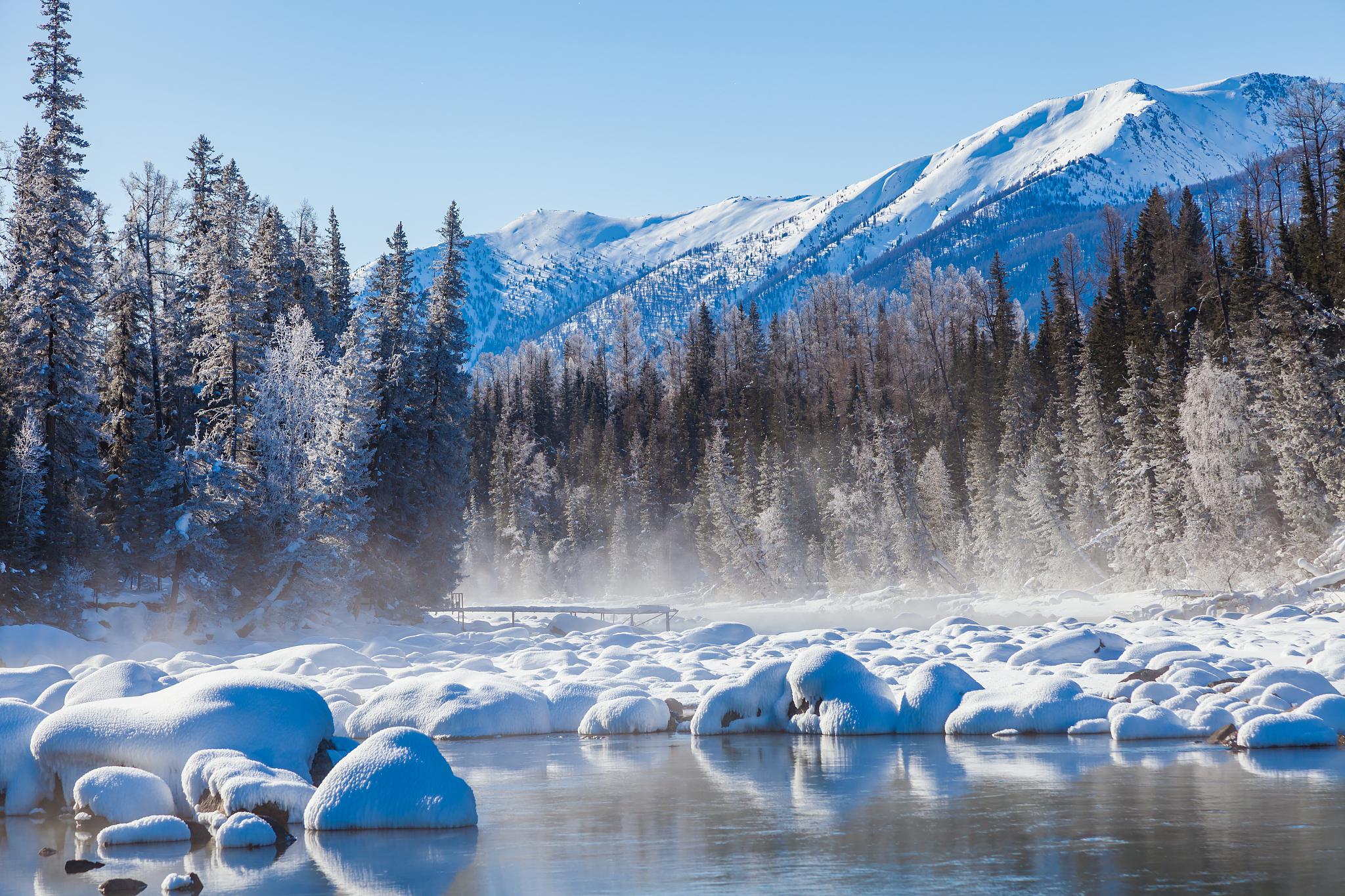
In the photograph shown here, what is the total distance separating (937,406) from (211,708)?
2477 inches

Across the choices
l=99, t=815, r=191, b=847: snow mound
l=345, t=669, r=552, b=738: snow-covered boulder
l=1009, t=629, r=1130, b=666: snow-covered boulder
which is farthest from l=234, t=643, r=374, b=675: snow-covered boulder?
l=1009, t=629, r=1130, b=666: snow-covered boulder

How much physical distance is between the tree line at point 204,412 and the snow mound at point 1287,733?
26.0 meters

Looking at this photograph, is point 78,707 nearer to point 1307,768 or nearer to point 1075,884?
point 1075,884

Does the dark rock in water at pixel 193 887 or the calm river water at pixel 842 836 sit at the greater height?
the dark rock in water at pixel 193 887

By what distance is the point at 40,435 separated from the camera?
31453mm

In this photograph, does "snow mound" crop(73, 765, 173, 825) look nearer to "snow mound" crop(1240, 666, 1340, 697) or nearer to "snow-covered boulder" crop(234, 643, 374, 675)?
"snow-covered boulder" crop(234, 643, 374, 675)

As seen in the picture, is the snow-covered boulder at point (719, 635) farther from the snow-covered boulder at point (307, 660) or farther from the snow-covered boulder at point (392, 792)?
the snow-covered boulder at point (392, 792)

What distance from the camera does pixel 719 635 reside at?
3253 centimetres

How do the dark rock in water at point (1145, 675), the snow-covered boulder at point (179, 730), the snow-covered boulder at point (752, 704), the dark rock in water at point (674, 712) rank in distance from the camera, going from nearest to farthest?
the snow-covered boulder at point (179, 730)
the snow-covered boulder at point (752, 704)
the dark rock in water at point (674, 712)
the dark rock in water at point (1145, 675)

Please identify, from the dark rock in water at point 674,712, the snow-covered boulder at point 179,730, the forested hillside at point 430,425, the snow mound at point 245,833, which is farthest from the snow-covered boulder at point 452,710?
the forested hillside at point 430,425

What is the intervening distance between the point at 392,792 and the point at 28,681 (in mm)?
10223

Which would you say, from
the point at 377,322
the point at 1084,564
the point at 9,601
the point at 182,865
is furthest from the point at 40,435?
the point at 1084,564

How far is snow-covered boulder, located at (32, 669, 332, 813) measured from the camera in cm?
1255

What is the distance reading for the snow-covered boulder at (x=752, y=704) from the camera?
18.0m
